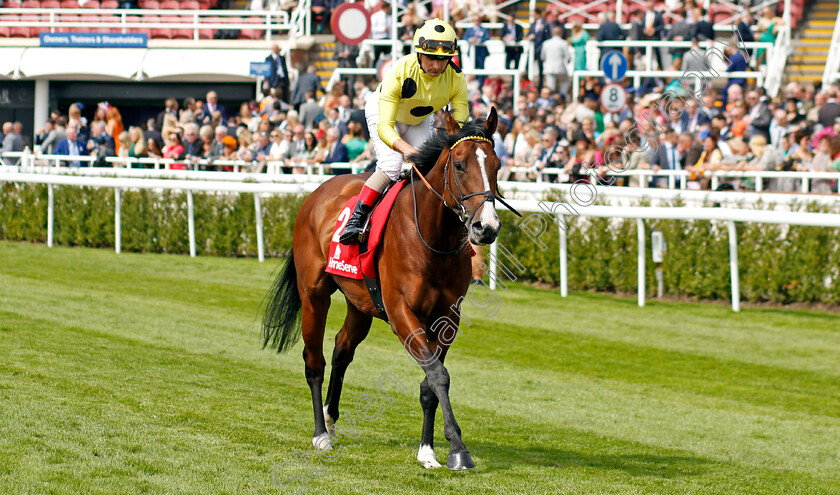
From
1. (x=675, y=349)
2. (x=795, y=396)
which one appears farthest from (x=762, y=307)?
(x=795, y=396)

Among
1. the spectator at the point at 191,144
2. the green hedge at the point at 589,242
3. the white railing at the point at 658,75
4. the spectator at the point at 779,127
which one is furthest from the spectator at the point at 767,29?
the spectator at the point at 191,144

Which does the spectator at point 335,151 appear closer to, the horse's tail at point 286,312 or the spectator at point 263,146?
the spectator at point 263,146

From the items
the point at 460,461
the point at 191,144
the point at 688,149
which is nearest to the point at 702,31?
the point at 688,149

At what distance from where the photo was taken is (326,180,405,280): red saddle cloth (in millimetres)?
5324

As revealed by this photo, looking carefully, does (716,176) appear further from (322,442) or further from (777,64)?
(322,442)

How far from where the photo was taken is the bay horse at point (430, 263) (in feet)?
15.2

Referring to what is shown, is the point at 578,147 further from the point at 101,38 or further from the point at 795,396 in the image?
the point at 101,38

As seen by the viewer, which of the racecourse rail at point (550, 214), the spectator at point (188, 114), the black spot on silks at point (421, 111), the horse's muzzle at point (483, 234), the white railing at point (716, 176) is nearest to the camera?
the horse's muzzle at point (483, 234)

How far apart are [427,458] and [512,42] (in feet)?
45.0

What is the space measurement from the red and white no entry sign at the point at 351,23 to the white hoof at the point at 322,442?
13705 mm

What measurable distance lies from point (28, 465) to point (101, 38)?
68.5 ft

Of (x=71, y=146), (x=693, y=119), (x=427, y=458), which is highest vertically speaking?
(x=693, y=119)

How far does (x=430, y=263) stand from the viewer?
4.94 meters

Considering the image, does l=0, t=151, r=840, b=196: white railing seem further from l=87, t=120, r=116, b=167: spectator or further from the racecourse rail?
the racecourse rail
